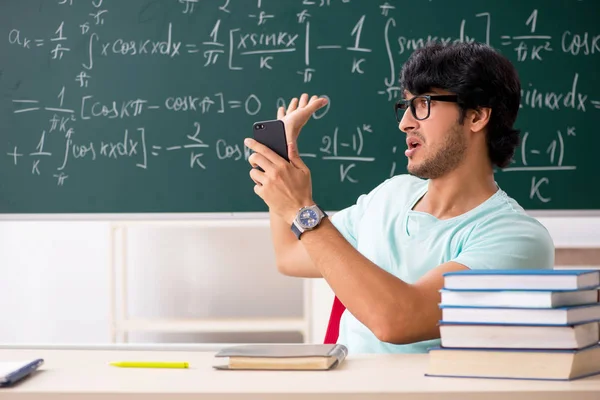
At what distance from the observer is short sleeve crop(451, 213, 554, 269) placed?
1509 millimetres

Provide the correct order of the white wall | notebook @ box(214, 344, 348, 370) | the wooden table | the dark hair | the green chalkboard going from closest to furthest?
the wooden table < notebook @ box(214, 344, 348, 370) < the dark hair < the green chalkboard < the white wall

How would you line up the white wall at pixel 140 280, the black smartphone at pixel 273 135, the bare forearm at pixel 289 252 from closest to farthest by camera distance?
1. the black smartphone at pixel 273 135
2. the bare forearm at pixel 289 252
3. the white wall at pixel 140 280

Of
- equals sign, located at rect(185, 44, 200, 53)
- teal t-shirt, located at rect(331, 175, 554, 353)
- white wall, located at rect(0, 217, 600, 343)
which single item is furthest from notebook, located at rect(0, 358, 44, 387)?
white wall, located at rect(0, 217, 600, 343)

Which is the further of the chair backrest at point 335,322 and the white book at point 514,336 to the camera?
the chair backrest at point 335,322

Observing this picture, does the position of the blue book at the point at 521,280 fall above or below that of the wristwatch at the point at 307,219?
below

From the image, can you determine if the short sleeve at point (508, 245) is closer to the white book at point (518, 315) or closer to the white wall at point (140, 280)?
the white book at point (518, 315)

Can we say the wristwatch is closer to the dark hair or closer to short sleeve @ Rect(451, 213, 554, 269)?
short sleeve @ Rect(451, 213, 554, 269)

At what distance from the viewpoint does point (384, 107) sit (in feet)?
11.0

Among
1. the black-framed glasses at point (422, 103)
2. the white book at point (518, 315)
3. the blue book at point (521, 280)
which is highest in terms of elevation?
the black-framed glasses at point (422, 103)

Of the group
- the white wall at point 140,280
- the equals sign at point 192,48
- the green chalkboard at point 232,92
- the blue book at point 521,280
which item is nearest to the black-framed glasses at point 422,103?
the blue book at point 521,280

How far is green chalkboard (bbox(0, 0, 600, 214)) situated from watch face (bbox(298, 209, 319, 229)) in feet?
6.36

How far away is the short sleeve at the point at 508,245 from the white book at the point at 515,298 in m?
0.37

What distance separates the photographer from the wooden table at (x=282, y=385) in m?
0.99

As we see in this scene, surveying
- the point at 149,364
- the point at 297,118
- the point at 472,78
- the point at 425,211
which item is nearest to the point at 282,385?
the point at 149,364
